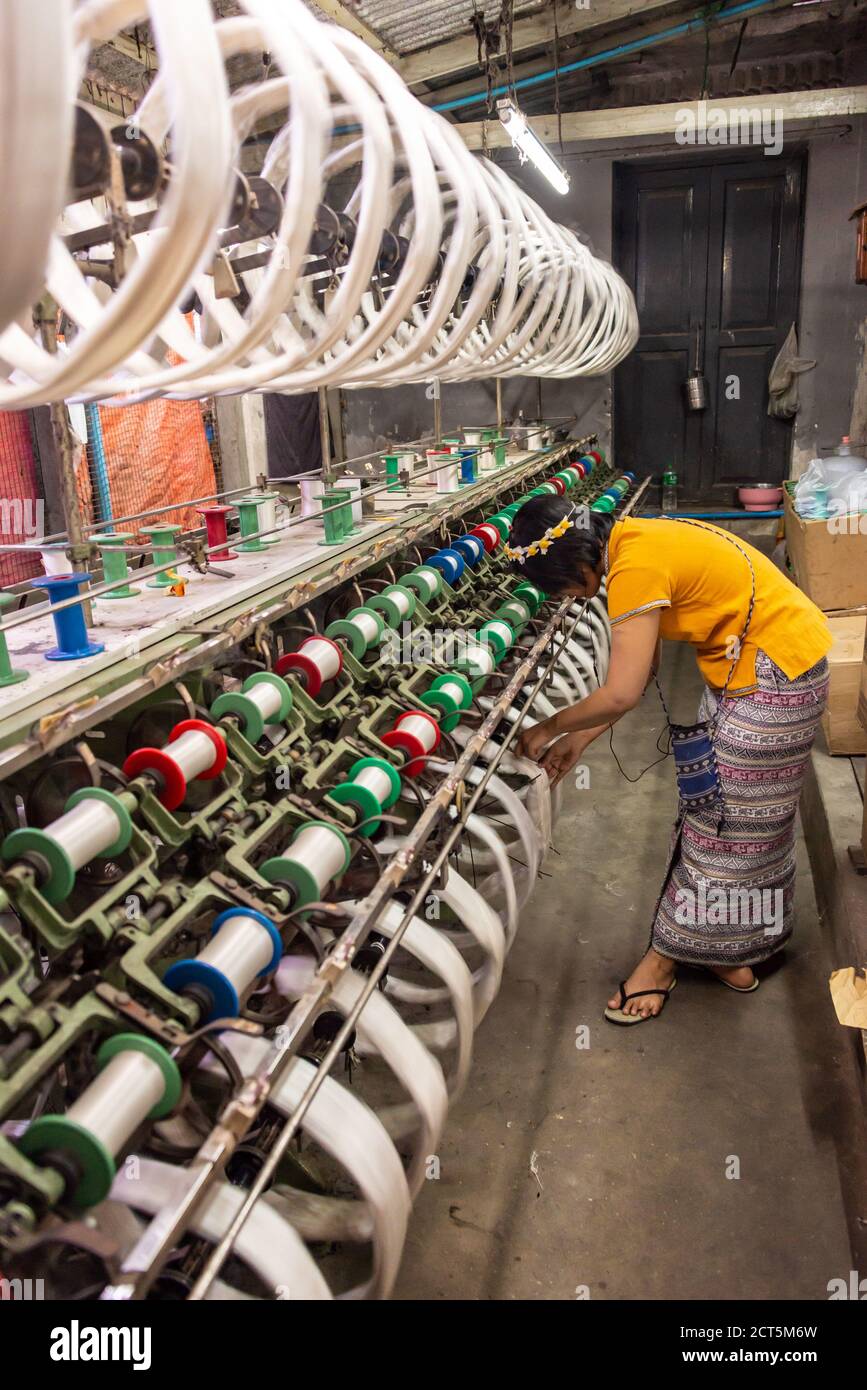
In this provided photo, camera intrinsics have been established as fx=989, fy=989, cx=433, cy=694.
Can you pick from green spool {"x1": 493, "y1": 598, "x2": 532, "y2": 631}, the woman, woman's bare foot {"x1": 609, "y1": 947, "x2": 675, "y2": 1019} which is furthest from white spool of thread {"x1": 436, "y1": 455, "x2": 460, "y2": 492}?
woman's bare foot {"x1": 609, "y1": 947, "x2": 675, "y2": 1019}

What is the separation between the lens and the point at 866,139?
20.6 feet

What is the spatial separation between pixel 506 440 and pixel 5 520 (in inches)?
103

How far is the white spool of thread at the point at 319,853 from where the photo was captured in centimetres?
179

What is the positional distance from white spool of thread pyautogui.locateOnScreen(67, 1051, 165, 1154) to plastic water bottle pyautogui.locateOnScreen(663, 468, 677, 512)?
667 centimetres

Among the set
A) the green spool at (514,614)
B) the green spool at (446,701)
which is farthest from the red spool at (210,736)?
the green spool at (514,614)

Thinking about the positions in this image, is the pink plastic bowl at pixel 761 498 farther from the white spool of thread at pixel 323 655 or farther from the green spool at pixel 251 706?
the green spool at pixel 251 706

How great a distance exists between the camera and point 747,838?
111 inches

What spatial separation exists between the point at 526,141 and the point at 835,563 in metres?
2.31

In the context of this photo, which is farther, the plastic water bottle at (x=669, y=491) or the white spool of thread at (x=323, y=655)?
the plastic water bottle at (x=669, y=491)

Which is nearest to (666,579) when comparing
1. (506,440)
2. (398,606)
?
(398,606)

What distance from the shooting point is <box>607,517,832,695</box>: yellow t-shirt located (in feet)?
8.24

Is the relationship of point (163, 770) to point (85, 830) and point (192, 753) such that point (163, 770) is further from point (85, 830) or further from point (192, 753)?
point (85, 830)

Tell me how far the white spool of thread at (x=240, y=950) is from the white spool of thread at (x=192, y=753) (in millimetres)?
291

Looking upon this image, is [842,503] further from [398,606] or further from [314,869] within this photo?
[314,869]
